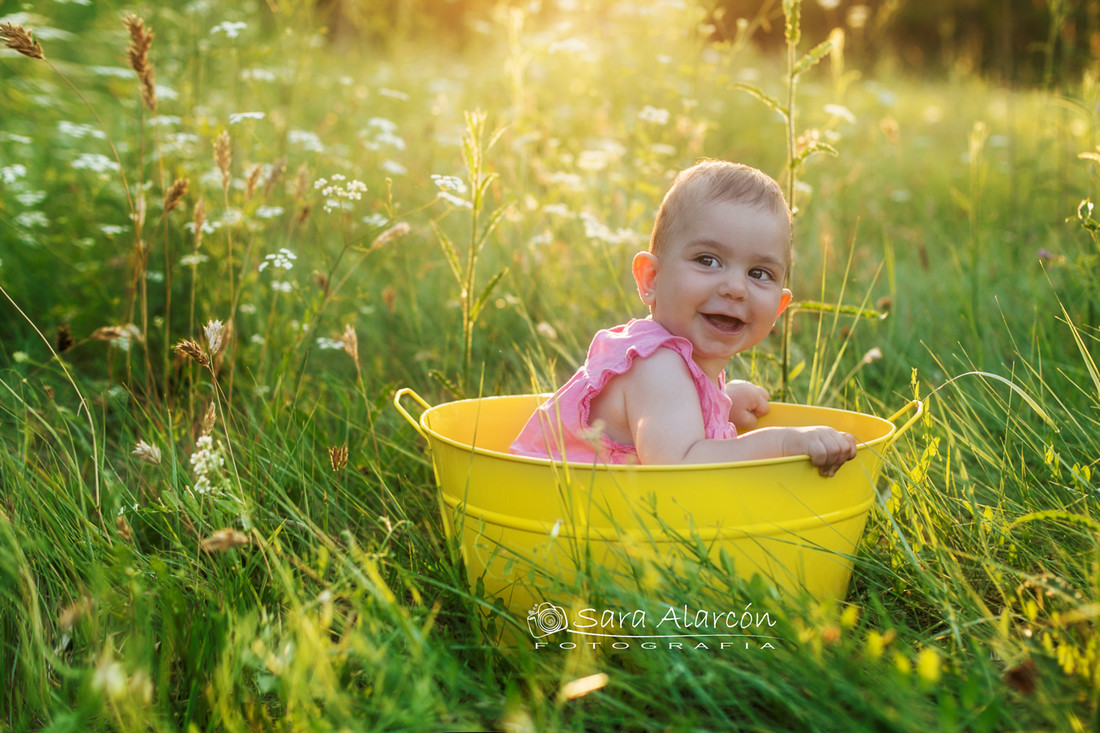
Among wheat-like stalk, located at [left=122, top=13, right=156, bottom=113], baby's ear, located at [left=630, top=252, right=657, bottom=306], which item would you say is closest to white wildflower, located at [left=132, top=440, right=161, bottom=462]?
wheat-like stalk, located at [left=122, top=13, right=156, bottom=113]

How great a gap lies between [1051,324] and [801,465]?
1320 millimetres

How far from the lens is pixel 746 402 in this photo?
198 centimetres

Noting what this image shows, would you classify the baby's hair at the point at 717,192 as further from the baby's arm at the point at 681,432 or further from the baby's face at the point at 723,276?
the baby's arm at the point at 681,432

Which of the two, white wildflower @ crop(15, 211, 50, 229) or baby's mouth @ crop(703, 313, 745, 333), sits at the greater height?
baby's mouth @ crop(703, 313, 745, 333)

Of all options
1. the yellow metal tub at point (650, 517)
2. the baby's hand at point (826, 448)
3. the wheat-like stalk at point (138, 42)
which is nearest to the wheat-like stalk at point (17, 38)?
the wheat-like stalk at point (138, 42)

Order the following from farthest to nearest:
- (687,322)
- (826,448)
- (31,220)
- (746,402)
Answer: (31,220) < (746,402) < (687,322) < (826,448)

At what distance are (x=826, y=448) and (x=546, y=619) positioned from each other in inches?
21.1

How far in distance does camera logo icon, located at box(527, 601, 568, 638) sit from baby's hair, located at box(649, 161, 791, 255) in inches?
30.5

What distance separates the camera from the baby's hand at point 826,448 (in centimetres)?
137

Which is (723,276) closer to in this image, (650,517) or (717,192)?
(717,192)

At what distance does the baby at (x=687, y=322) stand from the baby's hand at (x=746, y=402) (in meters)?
0.17

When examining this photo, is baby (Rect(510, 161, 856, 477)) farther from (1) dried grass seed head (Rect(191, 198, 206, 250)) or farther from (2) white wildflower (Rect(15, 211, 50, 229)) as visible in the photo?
(2) white wildflower (Rect(15, 211, 50, 229))

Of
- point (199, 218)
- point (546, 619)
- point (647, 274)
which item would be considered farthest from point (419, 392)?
point (546, 619)

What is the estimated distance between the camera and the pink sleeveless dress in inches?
67.2
